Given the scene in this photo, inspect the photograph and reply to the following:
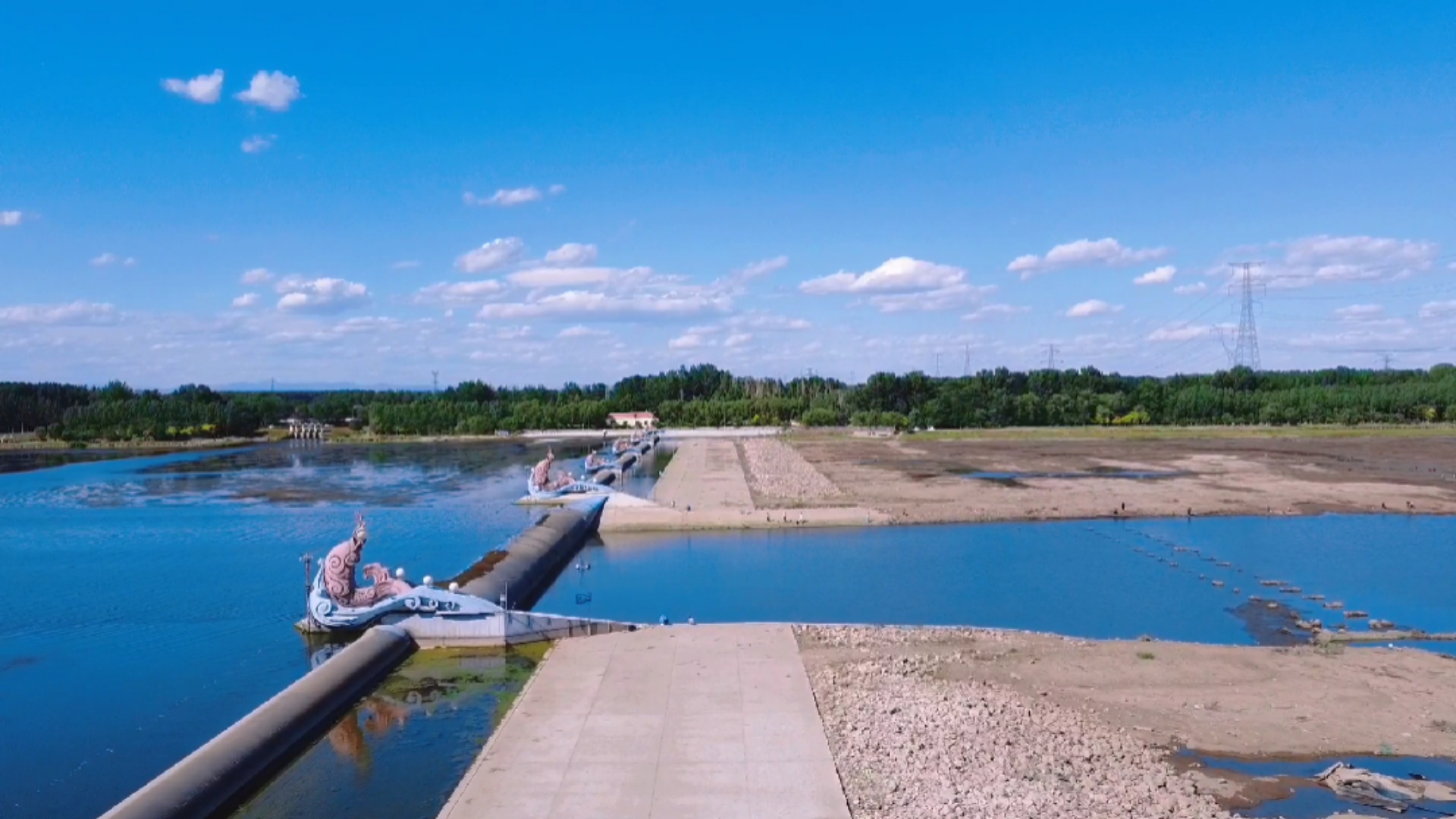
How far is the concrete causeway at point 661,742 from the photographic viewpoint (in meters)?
13.8

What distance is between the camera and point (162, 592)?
3095 cm

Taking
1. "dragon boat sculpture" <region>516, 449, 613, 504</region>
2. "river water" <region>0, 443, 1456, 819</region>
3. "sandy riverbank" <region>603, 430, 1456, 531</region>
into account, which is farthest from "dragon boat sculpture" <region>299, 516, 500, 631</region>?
"dragon boat sculpture" <region>516, 449, 613, 504</region>

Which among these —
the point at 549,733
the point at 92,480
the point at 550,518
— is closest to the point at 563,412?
the point at 92,480

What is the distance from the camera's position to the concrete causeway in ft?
45.1

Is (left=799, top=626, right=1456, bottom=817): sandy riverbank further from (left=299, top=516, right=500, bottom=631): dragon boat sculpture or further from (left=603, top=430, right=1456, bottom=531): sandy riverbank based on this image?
(left=603, top=430, right=1456, bottom=531): sandy riverbank

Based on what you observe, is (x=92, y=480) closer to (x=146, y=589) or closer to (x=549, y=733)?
(x=146, y=589)

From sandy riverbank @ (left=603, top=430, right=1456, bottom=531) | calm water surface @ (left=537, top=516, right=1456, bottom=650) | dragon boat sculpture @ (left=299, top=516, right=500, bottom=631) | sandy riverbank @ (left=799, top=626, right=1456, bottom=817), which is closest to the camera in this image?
sandy riverbank @ (left=799, top=626, right=1456, bottom=817)

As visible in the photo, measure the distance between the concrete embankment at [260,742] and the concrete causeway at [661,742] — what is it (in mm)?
3548

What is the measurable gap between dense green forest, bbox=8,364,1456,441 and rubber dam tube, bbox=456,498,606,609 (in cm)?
8233

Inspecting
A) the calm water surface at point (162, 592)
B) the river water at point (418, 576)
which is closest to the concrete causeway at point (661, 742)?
the river water at point (418, 576)

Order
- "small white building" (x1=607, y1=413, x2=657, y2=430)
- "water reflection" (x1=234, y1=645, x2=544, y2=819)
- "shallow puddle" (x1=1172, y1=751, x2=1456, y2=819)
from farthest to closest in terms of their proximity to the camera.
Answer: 1. "small white building" (x1=607, y1=413, x2=657, y2=430)
2. "water reflection" (x1=234, y1=645, x2=544, y2=819)
3. "shallow puddle" (x1=1172, y1=751, x2=1456, y2=819)

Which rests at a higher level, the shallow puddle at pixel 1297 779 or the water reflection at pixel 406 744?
the shallow puddle at pixel 1297 779

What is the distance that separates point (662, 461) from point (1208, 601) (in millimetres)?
56377

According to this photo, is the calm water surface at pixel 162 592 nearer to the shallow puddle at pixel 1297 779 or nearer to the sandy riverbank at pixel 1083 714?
the sandy riverbank at pixel 1083 714
